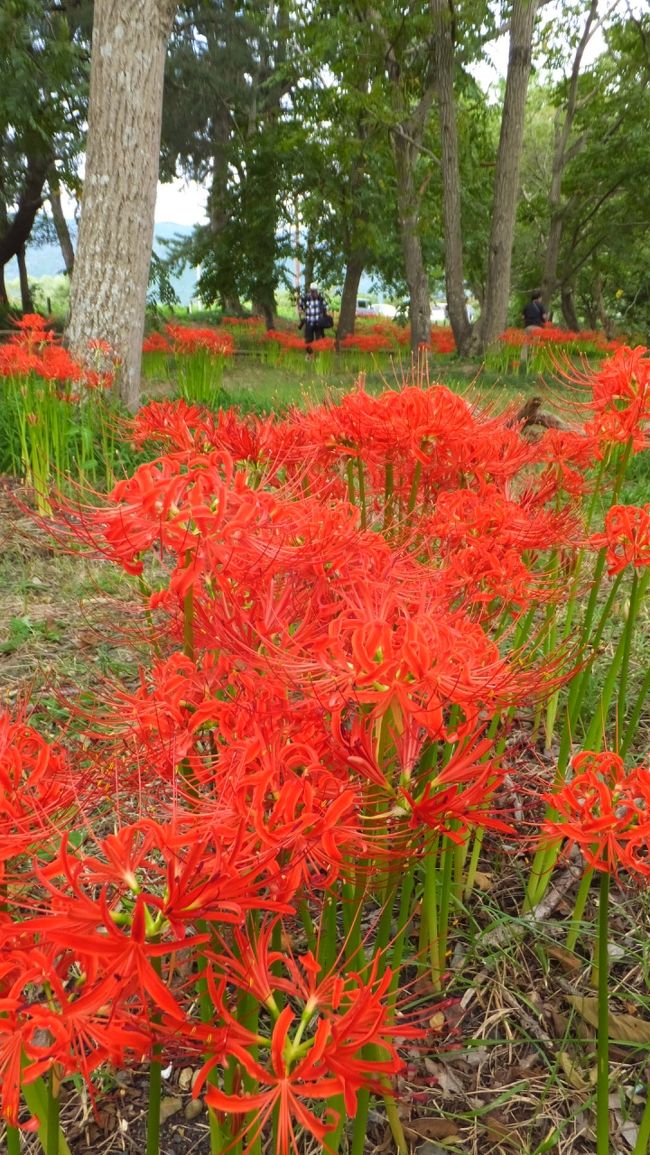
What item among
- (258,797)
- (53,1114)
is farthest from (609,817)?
(53,1114)

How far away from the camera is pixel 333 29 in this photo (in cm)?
967

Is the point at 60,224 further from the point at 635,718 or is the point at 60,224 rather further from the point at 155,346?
the point at 635,718

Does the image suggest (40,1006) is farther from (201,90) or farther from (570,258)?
(570,258)

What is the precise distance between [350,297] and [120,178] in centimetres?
1060

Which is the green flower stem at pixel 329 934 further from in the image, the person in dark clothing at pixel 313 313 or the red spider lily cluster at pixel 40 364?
the person in dark clothing at pixel 313 313

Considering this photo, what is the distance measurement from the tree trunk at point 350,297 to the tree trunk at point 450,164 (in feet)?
8.02

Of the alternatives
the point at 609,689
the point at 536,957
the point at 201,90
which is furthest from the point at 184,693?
the point at 201,90

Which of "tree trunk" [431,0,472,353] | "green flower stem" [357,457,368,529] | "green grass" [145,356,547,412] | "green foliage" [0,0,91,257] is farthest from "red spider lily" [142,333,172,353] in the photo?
"green flower stem" [357,457,368,529]

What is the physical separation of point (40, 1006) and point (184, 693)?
0.40 meters

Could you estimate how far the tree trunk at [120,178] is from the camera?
16.8 ft

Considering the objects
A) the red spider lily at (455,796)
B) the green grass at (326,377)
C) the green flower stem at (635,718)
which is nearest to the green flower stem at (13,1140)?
the red spider lily at (455,796)

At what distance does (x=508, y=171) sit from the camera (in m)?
10.7

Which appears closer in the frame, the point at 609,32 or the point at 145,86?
the point at 145,86

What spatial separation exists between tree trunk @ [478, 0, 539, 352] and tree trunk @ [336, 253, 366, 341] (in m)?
3.06
